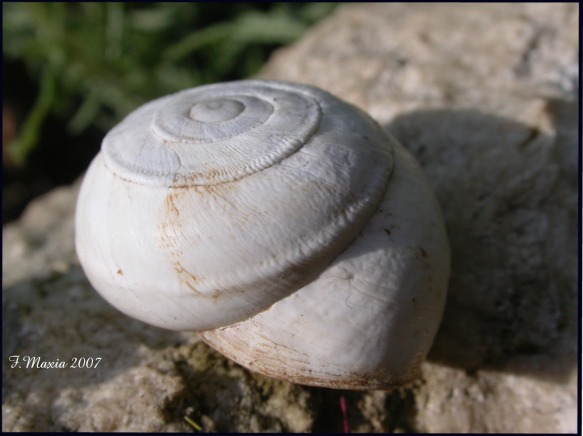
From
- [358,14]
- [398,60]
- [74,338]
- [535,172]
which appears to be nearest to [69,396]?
[74,338]

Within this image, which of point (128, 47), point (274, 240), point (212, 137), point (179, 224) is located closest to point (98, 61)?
point (128, 47)

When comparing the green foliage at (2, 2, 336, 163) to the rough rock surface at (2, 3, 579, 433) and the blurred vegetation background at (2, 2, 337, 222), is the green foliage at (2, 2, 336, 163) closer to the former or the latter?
the blurred vegetation background at (2, 2, 337, 222)

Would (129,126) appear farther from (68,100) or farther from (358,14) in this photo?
(68,100)

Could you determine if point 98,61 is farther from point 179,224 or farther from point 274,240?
point 274,240

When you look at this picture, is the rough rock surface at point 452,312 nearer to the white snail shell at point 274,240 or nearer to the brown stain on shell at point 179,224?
the white snail shell at point 274,240

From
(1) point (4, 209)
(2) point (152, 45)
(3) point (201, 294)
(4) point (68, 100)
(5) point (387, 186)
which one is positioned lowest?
(1) point (4, 209)

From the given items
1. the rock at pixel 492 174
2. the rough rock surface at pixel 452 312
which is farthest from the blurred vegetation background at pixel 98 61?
the rough rock surface at pixel 452 312

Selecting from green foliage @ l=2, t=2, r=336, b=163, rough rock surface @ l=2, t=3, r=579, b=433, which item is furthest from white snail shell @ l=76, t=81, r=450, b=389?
green foliage @ l=2, t=2, r=336, b=163
